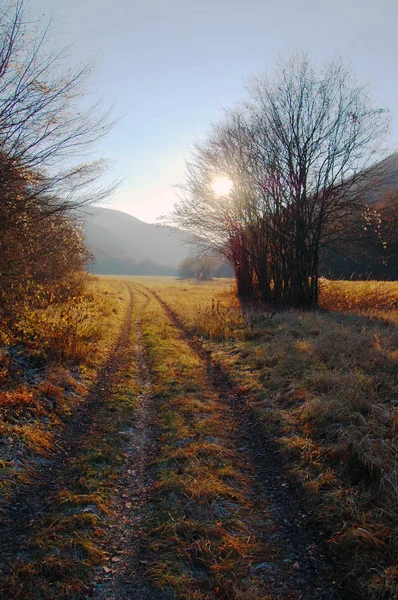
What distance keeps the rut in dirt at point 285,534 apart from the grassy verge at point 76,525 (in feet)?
5.04

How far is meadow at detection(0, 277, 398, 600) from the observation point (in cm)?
294

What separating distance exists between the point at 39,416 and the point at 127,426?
1453 mm

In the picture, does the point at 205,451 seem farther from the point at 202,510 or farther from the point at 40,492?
the point at 40,492

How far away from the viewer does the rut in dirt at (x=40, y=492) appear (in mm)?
3154

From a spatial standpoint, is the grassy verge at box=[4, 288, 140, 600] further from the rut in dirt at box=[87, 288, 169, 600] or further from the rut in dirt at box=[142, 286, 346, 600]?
the rut in dirt at box=[142, 286, 346, 600]

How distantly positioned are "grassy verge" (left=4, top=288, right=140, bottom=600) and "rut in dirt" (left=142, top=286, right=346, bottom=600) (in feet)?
5.04

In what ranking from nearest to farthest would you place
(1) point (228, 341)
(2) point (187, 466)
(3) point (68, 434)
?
(2) point (187, 466) < (3) point (68, 434) < (1) point (228, 341)

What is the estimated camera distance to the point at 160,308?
19.8 metres

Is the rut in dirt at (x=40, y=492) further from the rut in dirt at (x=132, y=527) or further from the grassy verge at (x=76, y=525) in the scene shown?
the rut in dirt at (x=132, y=527)

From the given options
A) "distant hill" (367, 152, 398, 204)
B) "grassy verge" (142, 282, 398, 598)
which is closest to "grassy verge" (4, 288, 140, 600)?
"grassy verge" (142, 282, 398, 598)

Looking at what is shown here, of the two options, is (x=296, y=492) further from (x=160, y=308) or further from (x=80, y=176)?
(x=160, y=308)

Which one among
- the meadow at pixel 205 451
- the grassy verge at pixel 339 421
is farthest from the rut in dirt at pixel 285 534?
the grassy verge at pixel 339 421

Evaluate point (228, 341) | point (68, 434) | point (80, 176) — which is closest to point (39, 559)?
point (68, 434)

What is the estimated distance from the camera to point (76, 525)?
11.2 feet
